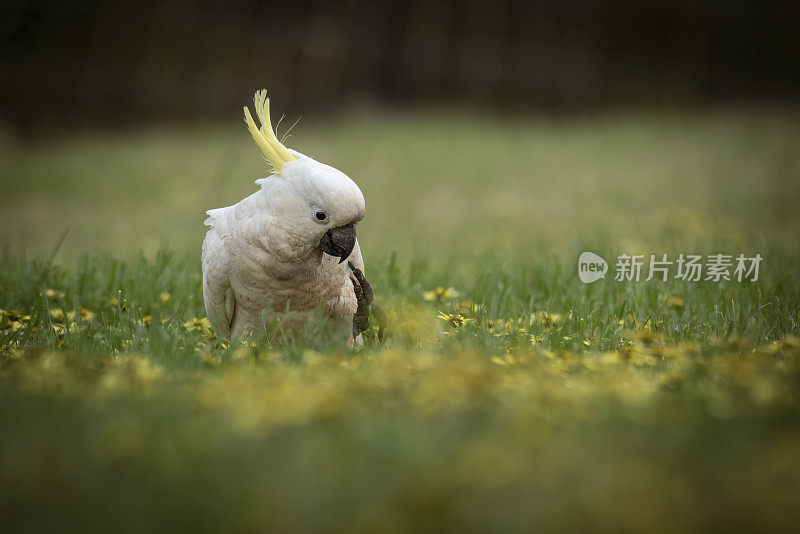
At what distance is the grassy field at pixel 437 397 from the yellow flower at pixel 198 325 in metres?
0.01

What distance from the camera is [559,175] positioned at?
672cm

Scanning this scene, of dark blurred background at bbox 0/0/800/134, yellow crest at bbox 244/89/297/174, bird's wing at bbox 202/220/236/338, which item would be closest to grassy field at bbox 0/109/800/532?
bird's wing at bbox 202/220/236/338

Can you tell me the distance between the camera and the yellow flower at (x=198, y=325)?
259cm

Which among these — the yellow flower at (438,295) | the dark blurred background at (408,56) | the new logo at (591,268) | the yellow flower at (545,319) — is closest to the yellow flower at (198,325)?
the yellow flower at (438,295)

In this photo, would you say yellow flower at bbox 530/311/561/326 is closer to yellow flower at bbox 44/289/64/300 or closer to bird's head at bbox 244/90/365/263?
bird's head at bbox 244/90/365/263

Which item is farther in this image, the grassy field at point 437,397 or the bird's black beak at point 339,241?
the bird's black beak at point 339,241

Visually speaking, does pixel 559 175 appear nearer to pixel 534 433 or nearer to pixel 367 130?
pixel 367 130

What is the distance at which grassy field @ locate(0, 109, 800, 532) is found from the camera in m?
1.09

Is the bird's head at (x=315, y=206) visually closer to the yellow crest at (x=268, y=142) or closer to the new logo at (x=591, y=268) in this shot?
the yellow crest at (x=268, y=142)

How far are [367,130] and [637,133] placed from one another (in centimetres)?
330

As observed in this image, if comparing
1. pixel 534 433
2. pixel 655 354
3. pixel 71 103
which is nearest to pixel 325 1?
pixel 71 103

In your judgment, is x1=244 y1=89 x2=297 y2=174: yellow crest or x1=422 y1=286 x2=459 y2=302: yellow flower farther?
x1=422 y1=286 x2=459 y2=302: yellow flower

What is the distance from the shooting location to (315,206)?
6.89 ft

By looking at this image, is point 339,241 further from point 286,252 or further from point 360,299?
point 360,299
